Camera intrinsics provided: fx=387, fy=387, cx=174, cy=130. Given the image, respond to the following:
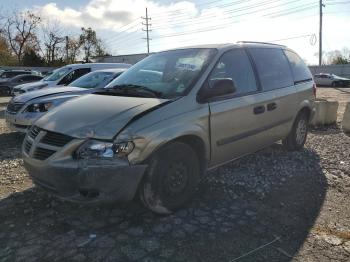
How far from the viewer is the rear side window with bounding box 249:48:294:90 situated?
5.36m

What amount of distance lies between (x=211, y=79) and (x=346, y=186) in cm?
239

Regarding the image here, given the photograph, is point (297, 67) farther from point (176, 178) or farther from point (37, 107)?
point (37, 107)

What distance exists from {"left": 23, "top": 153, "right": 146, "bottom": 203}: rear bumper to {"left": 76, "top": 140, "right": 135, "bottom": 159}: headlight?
0.06 metres

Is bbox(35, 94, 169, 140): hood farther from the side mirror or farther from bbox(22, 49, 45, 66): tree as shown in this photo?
bbox(22, 49, 45, 66): tree

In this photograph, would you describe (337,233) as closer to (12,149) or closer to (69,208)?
(69,208)

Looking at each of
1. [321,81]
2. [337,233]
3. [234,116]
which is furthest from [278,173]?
[321,81]

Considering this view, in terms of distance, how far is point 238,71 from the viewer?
16.2 feet

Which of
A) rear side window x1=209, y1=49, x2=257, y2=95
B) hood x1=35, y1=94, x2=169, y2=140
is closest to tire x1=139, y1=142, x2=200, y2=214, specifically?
hood x1=35, y1=94, x2=169, y2=140

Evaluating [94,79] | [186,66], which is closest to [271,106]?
[186,66]

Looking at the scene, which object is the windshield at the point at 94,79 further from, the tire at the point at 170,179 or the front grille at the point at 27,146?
the tire at the point at 170,179

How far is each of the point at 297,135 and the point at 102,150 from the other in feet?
13.5

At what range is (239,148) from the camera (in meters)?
4.91

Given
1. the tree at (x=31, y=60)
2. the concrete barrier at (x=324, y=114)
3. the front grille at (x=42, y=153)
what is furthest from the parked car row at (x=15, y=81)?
the tree at (x=31, y=60)

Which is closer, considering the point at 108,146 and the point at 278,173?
the point at 108,146
